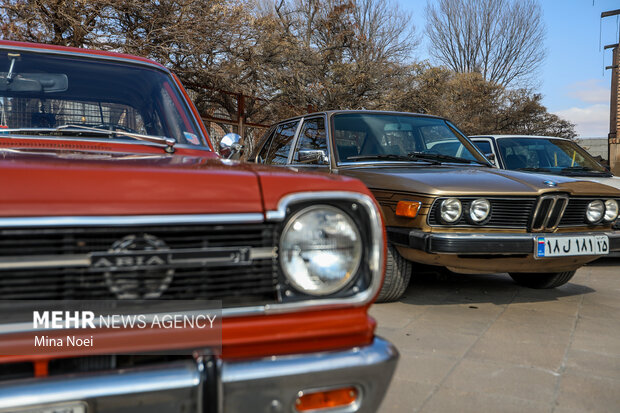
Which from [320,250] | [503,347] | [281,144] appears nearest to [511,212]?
[503,347]

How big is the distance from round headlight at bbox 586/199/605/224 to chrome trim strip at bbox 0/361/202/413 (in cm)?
391

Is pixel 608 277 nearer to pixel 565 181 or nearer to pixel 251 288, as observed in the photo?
pixel 565 181

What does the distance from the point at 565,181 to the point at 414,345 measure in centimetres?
204

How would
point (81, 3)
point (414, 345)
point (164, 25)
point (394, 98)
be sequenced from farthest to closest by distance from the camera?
point (394, 98), point (164, 25), point (81, 3), point (414, 345)

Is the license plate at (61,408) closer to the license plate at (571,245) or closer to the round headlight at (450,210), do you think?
the round headlight at (450,210)

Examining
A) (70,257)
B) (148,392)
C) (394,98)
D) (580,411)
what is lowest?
(580,411)

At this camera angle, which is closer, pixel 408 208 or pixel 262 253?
pixel 262 253

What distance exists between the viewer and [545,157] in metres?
6.54

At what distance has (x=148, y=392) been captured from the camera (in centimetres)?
122

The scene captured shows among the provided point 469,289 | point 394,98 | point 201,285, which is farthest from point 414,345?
point 394,98

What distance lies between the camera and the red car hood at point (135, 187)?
3.97 ft

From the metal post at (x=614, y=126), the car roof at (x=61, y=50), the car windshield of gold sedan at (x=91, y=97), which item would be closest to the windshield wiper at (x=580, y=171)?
the car windshield of gold sedan at (x=91, y=97)

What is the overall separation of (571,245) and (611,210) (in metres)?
0.66

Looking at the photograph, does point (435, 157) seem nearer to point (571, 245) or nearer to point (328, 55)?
point (571, 245)
